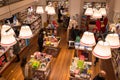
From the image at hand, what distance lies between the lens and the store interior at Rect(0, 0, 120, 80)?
14.3 feet

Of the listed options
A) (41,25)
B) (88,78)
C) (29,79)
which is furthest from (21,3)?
(41,25)

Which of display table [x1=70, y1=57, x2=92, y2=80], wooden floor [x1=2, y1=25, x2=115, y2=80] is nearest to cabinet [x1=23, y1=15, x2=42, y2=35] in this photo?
wooden floor [x1=2, y1=25, x2=115, y2=80]

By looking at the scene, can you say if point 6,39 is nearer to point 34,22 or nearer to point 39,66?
point 39,66

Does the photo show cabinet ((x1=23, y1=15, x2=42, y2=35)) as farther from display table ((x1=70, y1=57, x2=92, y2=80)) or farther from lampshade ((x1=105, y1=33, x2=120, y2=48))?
lampshade ((x1=105, y1=33, x2=120, y2=48))

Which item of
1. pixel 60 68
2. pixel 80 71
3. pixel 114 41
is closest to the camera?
pixel 114 41

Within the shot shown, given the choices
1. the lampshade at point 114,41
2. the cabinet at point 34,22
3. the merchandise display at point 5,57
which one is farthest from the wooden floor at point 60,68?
the lampshade at point 114,41

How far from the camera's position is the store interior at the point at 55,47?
437 centimetres

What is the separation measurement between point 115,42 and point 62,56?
511cm

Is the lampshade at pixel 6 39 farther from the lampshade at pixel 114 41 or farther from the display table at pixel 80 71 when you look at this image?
the lampshade at pixel 114 41

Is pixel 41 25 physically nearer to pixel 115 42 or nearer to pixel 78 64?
pixel 78 64

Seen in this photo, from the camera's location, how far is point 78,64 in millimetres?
6016

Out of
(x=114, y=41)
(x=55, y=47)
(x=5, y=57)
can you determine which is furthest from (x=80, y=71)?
(x=5, y=57)

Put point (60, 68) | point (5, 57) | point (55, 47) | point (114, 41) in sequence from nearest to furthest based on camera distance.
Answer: point (114, 41)
point (5, 57)
point (60, 68)
point (55, 47)

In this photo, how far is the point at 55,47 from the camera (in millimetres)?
8977
